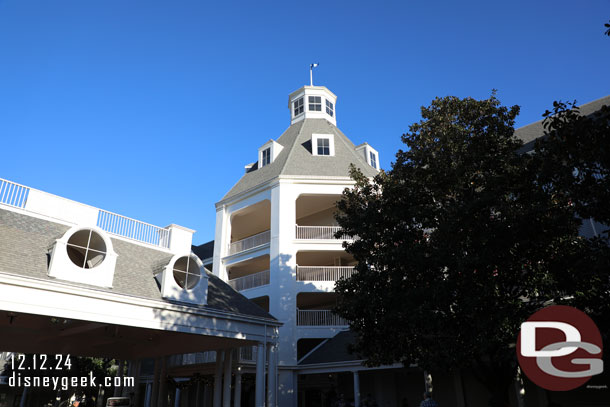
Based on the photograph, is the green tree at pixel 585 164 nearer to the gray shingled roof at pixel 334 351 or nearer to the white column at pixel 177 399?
the gray shingled roof at pixel 334 351

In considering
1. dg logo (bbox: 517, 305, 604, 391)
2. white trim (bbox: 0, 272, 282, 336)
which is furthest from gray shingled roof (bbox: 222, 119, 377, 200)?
dg logo (bbox: 517, 305, 604, 391)

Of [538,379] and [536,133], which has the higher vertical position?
[536,133]

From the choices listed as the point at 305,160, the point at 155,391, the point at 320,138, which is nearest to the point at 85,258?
the point at 155,391

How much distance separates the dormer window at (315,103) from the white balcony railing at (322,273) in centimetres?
1527

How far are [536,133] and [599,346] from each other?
53.8ft

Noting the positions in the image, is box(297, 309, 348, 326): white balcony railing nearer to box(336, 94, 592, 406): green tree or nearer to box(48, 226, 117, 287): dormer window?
box(336, 94, 592, 406): green tree

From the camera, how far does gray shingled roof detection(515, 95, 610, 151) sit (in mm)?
21353

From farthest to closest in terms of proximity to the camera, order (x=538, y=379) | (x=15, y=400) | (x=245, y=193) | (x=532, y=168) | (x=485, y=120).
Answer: (x=15, y=400) < (x=245, y=193) < (x=485, y=120) < (x=538, y=379) < (x=532, y=168)

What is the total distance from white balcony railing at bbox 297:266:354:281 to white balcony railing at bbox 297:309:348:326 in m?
2.19

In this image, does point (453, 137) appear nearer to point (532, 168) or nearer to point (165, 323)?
point (532, 168)

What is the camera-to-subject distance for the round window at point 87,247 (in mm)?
12952

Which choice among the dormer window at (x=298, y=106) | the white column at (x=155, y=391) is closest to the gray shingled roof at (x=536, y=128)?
the dormer window at (x=298, y=106)

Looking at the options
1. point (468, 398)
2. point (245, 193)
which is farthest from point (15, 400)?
point (468, 398)

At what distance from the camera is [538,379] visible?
40.7 feet
